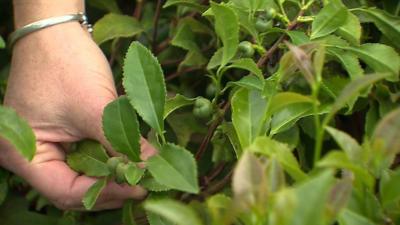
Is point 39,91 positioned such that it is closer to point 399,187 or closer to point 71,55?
point 71,55

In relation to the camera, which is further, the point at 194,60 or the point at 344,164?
the point at 194,60

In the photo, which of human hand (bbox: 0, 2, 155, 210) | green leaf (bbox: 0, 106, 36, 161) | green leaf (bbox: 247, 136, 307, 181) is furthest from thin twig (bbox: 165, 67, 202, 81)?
green leaf (bbox: 247, 136, 307, 181)

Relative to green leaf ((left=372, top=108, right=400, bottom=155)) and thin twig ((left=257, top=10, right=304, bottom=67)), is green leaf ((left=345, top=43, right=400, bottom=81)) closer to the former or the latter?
thin twig ((left=257, top=10, right=304, bottom=67))

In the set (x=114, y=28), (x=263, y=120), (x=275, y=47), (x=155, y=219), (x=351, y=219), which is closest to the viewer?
(x=351, y=219)

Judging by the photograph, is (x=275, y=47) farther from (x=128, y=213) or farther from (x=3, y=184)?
(x=3, y=184)

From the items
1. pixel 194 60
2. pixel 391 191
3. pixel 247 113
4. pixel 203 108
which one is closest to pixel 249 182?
pixel 391 191

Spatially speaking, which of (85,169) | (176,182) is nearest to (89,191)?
(85,169)
